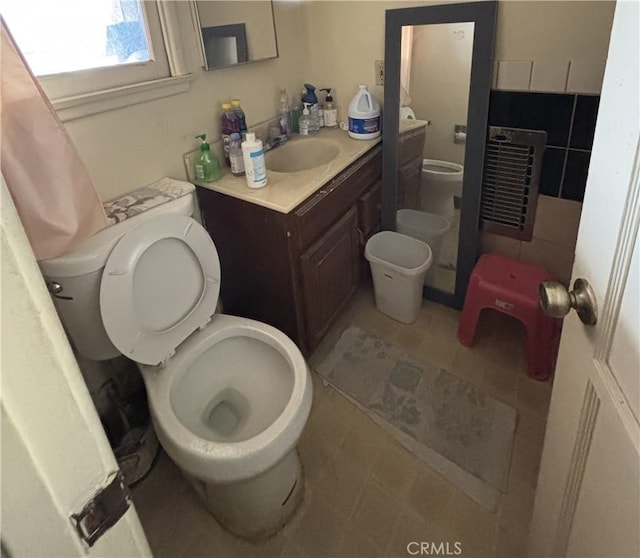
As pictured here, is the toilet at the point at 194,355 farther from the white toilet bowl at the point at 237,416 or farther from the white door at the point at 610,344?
the white door at the point at 610,344

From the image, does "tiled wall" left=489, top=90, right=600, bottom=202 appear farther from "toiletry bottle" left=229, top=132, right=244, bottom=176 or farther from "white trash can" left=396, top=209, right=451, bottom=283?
"toiletry bottle" left=229, top=132, right=244, bottom=176

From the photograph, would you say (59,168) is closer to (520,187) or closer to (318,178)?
(318,178)

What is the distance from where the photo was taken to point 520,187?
1.75 m

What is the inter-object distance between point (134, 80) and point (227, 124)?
1.20 ft

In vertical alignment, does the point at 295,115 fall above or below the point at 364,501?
above

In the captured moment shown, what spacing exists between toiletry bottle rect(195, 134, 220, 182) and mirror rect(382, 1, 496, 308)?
0.75m

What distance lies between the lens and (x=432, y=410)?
5.49ft

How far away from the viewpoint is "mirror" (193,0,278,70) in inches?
60.6

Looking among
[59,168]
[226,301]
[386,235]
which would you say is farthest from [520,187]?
[59,168]

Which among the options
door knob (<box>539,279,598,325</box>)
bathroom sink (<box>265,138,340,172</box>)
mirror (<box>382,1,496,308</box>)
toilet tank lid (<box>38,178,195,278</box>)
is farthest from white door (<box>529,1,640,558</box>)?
bathroom sink (<box>265,138,340,172</box>)

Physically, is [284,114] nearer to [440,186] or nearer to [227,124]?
[227,124]

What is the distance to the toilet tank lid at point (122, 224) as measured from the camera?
1.07 metres

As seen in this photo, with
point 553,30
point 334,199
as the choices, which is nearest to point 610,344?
point 334,199

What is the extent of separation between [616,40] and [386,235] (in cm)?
154
